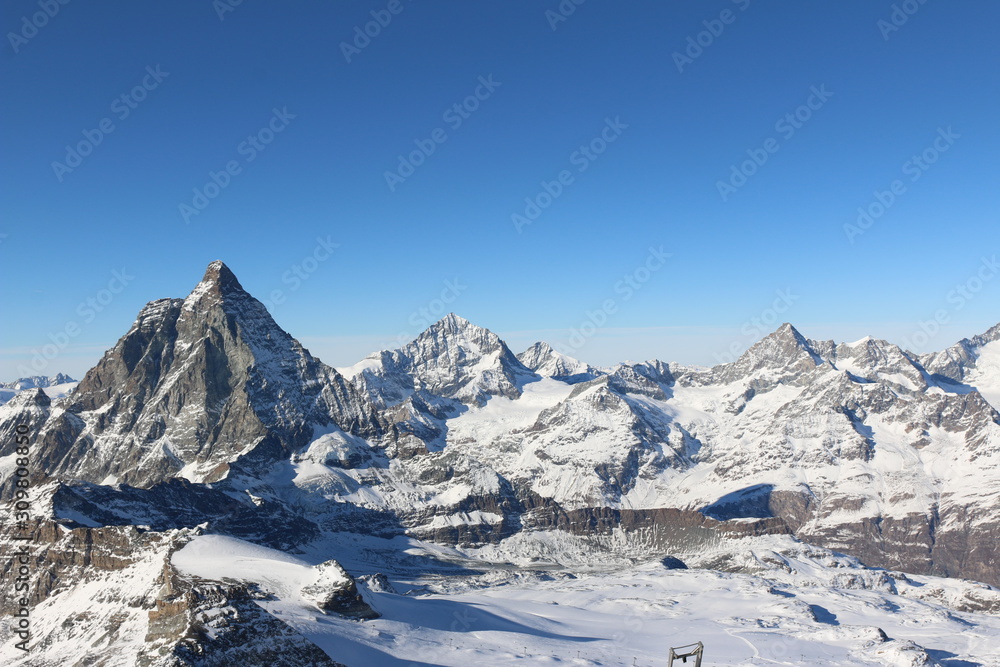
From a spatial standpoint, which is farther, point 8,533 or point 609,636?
point 8,533

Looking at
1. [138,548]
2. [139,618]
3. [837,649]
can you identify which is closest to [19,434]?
[139,618]

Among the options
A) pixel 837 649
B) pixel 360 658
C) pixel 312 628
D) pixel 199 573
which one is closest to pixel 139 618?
pixel 199 573

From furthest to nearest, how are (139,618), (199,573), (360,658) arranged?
(199,573) < (139,618) < (360,658)

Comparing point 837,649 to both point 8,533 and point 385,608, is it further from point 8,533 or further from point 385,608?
point 8,533

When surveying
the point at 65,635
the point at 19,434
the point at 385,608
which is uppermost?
the point at 19,434

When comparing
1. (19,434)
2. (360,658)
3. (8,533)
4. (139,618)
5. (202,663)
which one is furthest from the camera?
(8,533)

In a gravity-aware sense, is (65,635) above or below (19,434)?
below

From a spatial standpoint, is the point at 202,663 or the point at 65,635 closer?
the point at 202,663

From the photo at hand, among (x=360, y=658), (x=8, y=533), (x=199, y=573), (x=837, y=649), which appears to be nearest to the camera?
(x=360, y=658)

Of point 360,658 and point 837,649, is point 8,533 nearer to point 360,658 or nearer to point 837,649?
point 360,658
